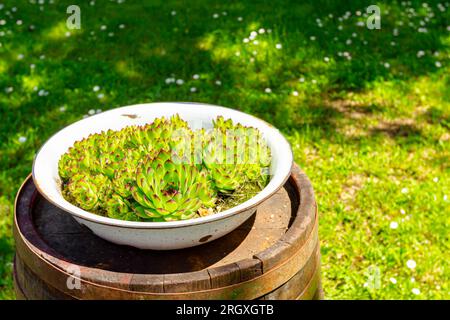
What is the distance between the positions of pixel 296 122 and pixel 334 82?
2.63 ft

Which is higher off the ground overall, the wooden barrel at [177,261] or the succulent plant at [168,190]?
the succulent plant at [168,190]

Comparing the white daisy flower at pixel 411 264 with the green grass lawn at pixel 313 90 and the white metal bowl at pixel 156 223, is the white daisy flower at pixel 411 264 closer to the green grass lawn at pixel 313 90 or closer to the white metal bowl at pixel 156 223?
the green grass lawn at pixel 313 90

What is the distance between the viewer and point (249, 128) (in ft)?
7.75

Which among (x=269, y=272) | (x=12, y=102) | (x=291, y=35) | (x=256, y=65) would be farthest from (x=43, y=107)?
(x=269, y=272)

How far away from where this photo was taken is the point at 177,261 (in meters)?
2.15

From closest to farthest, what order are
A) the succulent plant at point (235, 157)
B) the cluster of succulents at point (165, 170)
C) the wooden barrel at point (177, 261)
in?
the wooden barrel at point (177, 261) < the cluster of succulents at point (165, 170) < the succulent plant at point (235, 157)

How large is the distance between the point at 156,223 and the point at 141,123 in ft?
2.54

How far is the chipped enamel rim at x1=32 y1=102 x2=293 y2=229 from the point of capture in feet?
6.42

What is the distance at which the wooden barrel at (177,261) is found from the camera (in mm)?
1930

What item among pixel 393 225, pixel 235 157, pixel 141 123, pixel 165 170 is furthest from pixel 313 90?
pixel 165 170

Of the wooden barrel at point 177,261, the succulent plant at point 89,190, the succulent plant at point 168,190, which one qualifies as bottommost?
the wooden barrel at point 177,261

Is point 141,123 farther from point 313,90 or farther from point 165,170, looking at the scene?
point 313,90

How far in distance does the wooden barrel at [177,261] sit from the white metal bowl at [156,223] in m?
0.09

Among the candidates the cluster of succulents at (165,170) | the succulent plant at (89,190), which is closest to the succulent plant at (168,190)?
the cluster of succulents at (165,170)
